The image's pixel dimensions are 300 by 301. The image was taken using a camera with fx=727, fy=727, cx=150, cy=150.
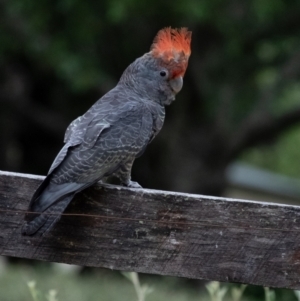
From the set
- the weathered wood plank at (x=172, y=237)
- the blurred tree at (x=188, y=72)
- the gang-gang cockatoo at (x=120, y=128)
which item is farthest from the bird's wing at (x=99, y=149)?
the blurred tree at (x=188, y=72)

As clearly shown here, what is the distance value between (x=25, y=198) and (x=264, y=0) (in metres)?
5.98

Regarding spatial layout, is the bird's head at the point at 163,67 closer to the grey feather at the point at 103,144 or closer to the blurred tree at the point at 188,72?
the grey feather at the point at 103,144

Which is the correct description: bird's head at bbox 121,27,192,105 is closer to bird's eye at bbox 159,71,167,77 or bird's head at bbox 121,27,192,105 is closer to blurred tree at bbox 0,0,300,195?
bird's eye at bbox 159,71,167,77

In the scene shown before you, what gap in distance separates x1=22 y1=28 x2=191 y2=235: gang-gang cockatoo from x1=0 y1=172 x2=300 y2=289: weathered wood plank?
0.31ft

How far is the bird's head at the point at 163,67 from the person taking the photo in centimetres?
362

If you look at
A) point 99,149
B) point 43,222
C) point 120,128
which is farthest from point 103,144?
point 43,222

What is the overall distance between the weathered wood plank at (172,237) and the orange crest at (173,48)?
131 centimetres

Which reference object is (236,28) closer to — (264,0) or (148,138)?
(264,0)

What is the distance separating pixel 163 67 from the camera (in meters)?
3.85

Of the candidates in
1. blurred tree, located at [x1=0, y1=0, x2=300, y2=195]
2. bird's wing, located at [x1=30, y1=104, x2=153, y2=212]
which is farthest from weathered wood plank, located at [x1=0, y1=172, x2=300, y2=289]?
blurred tree, located at [x1=0, y1=0, x2=300, y2=195]

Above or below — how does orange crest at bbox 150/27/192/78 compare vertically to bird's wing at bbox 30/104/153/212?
above

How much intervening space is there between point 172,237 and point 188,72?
25.6ft

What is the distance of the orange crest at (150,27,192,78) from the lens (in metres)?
3.61

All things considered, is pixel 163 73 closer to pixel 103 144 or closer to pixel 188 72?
pixel 103 144
